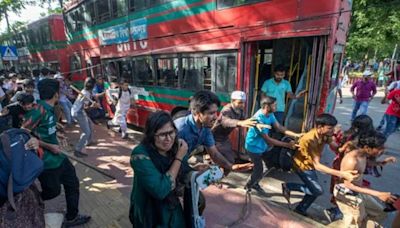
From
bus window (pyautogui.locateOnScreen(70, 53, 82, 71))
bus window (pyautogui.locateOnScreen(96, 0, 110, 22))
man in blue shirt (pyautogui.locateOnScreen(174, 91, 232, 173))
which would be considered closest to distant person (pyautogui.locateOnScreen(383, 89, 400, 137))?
man in blue shirt (pyautogui.locateOnScreen(174, 91, 232, 173))

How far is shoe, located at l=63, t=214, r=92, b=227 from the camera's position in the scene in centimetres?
290

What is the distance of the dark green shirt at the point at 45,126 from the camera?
99.3 inches

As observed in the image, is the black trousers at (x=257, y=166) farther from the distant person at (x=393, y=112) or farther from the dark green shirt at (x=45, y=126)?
the distant person at (x=393, y=112)

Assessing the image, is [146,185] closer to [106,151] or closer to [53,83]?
[53,83]

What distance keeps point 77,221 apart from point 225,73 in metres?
3.27

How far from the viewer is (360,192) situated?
2.50 metres

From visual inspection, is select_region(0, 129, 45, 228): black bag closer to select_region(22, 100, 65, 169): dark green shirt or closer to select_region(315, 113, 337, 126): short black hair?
select_region(22, 100, 65, 169): dark green shirt

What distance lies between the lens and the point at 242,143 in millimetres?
4781

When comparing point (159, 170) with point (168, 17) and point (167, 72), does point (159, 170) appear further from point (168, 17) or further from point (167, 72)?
point (168, 17)

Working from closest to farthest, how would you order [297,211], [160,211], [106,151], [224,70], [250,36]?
[160,211] < [297,211] < [250,36] < [224,70] < [106,151]

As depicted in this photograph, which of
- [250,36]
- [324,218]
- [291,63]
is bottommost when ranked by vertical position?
[324,218]

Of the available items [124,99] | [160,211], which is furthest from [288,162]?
[124,99]

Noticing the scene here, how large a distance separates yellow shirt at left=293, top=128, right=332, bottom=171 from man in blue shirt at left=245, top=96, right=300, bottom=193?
14cm

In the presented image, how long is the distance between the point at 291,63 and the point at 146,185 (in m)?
4.40
